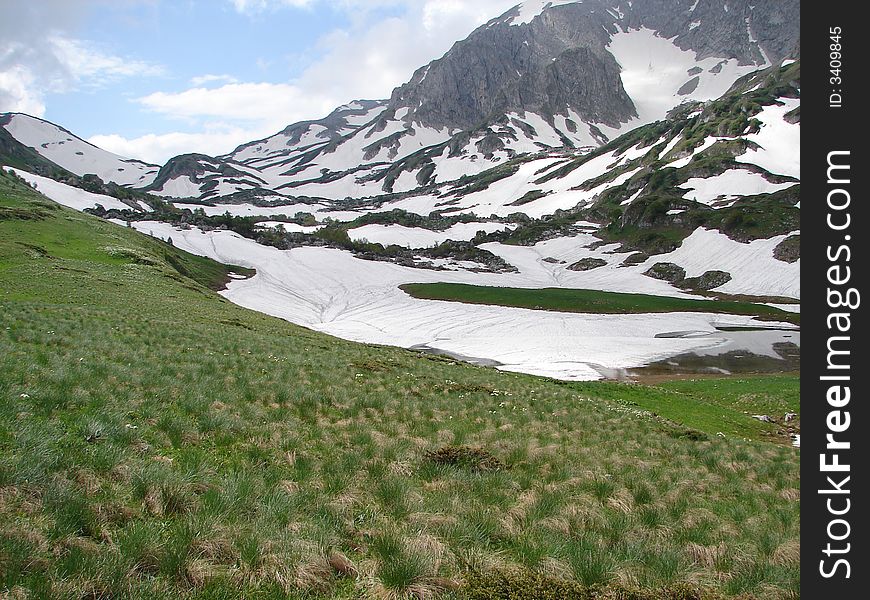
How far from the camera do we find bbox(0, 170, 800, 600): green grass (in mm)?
5223

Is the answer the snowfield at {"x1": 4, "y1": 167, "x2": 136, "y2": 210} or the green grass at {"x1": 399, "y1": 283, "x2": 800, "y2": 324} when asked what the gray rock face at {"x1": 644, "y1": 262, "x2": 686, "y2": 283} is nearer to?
the green grass at {"x1": 399, "y1": 283, "x2": 800, "y2": 324}

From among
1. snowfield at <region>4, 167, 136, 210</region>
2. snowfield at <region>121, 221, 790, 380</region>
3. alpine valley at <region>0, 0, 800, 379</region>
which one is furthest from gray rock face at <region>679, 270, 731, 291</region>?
snowfield at <region>4, 167, 136, 210</region>

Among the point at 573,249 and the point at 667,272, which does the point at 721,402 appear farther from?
the point at 573,249

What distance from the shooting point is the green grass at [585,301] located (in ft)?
245

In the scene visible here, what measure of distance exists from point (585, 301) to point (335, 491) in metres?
78.8

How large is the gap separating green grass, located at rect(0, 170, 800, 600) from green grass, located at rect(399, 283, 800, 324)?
63201 mm

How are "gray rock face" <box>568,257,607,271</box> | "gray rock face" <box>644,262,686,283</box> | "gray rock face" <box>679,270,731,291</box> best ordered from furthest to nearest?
"gray rock face" <box>568,257,607,271</box> < "gray rock face" <box>644,262,686,283</box> < "gray rock face" <box>679,270,731,291</box>

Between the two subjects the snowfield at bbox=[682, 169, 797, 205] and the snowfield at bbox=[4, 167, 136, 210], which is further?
the snowfield at bbox=[682, 169, 797, 205]

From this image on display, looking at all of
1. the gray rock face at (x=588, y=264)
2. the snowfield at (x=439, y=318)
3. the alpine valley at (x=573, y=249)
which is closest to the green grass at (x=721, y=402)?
the snowfield at (x=439, y=318)

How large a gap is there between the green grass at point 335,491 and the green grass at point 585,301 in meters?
63.2

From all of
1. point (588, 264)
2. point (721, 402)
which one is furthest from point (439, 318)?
point (588, 264)

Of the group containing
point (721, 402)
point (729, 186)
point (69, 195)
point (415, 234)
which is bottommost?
point (721, 402)

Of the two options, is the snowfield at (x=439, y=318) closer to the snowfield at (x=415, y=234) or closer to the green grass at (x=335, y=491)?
the snowfield at (x=415, y=234)

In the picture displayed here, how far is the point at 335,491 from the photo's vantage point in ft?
25.3
